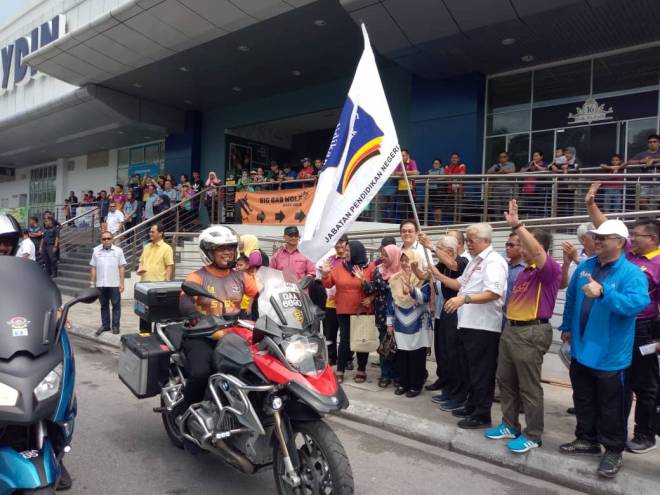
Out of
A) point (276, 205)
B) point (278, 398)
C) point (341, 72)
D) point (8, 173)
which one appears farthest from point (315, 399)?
point (8, 173)

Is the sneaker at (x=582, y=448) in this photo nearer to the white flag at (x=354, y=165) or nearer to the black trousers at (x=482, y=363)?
the black trousers at (x=482, y=363)

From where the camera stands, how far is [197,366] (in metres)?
3.27

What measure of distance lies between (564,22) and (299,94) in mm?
9061

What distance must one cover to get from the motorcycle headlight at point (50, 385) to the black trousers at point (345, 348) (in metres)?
3.72

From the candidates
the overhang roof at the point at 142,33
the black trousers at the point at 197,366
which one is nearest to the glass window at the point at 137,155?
the overhang roof at the point at 142,33

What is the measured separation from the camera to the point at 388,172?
4.16 m

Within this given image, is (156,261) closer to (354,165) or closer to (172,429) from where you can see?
(172,429)

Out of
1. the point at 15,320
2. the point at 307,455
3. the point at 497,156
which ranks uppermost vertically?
the point at 497,156

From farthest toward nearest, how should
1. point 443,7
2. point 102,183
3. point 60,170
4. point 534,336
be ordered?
point 60,170
point 102,183
point 443,7
point 534,336

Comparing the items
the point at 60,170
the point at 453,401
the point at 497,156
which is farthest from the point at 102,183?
the point at 453,401

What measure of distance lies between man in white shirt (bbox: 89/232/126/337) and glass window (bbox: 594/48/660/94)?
11134mm

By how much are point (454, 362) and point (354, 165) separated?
2.27 metres

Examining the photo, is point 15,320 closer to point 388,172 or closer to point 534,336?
point 388,172

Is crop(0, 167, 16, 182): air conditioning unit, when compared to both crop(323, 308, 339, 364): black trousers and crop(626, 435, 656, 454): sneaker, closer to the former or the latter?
crop(323, 308, 339, 364): black trousers
